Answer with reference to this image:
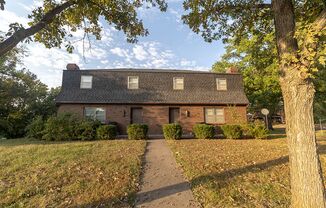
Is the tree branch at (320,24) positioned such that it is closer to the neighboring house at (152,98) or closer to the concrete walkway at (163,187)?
the concrete walkway at (163,187)

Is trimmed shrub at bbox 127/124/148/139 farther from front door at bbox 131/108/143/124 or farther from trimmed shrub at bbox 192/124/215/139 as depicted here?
front door at bbox 131/108/143/124

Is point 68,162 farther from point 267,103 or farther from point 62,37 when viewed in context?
point 267,103

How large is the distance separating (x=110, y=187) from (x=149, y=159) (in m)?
3.27

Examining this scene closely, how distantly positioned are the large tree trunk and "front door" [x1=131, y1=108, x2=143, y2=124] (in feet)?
48.5

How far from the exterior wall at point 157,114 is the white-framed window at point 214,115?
0.33m

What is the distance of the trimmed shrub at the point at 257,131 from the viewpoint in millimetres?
15562

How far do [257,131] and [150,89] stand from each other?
899 centimetres

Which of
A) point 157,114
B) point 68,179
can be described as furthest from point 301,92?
point 157,114

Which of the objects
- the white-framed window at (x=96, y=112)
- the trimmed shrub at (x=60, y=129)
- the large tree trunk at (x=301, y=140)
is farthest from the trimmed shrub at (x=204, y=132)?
the large tree trunk at (x=301, y=140)

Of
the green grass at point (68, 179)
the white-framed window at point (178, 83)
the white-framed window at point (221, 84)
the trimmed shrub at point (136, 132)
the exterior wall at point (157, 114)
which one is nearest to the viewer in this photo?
the green grass at point (68, 179)

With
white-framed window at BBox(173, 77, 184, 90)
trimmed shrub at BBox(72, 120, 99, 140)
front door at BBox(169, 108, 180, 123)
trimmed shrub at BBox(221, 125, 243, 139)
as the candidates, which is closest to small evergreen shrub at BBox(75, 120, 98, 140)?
trimmed shrub at BBox(72, 120, 99, 140)

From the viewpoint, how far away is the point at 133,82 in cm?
1936

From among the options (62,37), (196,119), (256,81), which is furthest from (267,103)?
(62,37)

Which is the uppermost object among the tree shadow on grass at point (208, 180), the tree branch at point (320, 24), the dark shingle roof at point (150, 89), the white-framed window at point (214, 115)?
the dark shingle roof at point (150, 89)
